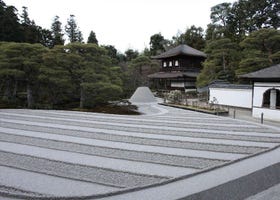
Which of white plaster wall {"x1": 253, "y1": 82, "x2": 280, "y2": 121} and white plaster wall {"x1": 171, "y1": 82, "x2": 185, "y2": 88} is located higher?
white plaster wall {"x1": 171, "y1": 82, "x2": 185, "y2": 88}

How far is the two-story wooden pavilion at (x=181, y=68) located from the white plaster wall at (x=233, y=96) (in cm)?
814

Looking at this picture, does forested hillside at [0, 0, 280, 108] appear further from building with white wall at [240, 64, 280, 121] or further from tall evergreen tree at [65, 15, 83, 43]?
tall evergreen tree at [65, 15, 83, 43]

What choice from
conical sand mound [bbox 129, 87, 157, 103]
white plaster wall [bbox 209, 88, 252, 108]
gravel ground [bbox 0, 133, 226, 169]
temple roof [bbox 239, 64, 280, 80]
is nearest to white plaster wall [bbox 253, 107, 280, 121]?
temple roof [bbox 239, 64, 280, 80]

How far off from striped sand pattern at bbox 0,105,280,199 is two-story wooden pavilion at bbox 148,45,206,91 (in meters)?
16.7

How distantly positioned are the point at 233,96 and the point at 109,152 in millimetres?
12781

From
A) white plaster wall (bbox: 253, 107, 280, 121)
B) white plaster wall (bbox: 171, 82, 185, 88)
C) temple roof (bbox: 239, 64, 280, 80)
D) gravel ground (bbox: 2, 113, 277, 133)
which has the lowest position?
gravel ground (bbox: 2, 113, 277, 133)

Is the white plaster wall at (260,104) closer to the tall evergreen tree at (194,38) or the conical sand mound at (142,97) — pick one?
the conical sand mound at (142,97)

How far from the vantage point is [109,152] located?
22.2 ft

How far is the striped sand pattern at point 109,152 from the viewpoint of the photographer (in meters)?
4.72

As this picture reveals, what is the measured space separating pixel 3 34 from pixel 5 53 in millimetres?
7877

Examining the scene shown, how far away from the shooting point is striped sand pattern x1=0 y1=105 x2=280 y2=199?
4719 millimetres

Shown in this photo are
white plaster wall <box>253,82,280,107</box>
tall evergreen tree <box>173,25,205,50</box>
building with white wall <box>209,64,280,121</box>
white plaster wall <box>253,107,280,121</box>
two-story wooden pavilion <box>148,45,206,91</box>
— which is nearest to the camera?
white plaster wall <box>253,107,280,121</box>

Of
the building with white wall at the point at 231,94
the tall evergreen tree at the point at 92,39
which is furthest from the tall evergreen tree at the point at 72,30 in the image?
the building with white wall at the point at 231,94

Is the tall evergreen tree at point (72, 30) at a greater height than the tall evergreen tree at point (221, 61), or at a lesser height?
greater
